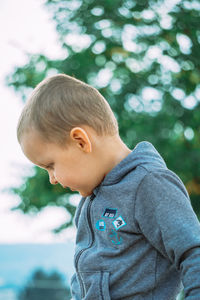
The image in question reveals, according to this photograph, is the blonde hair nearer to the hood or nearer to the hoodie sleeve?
the hood

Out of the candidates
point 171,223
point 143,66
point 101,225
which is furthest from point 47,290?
point 171,223

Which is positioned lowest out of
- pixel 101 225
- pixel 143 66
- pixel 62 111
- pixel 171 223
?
pixel 143 66

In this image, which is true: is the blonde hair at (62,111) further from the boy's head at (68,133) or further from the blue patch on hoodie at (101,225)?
the blue patch on hoodie at (101,225)

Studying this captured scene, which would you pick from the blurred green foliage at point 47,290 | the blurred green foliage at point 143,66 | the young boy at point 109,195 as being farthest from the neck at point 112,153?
the blurred green foliage at point 47,290

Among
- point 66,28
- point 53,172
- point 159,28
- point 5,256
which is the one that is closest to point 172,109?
point 159,28

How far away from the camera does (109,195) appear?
4.77 feet

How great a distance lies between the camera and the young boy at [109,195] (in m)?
1.32

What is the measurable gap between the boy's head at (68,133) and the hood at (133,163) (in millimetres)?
46

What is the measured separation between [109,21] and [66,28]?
0.60 meters

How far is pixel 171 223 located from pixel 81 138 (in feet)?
1.16

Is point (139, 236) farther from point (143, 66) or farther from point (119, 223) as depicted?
point (143, 66)

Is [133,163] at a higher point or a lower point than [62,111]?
lower

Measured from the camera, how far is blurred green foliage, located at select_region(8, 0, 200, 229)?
6059 mm

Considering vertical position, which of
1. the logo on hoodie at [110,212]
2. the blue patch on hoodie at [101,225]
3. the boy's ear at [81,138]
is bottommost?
the blue patch on hoodie at [101,225]
